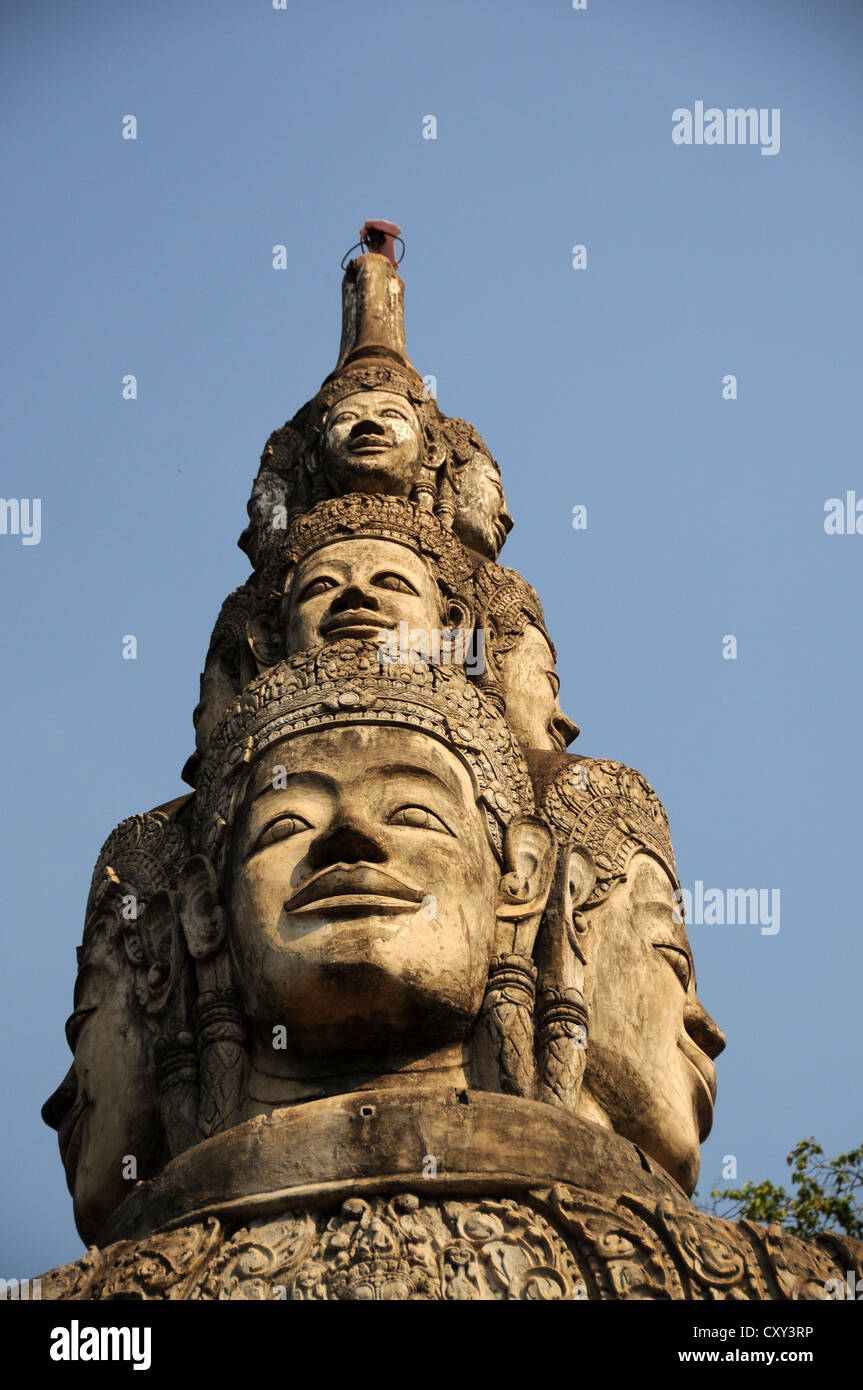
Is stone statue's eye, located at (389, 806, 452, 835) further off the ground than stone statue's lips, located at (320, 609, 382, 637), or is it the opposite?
stone statue's lips, located at (320, 609, 382, 637)

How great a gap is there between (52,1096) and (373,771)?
3415 millimetres

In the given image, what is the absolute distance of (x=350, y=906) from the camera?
11.5 m

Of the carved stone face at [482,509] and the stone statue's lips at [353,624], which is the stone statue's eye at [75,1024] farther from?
the carved stone face at [482,509]

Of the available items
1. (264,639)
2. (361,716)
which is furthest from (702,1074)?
(264,639)

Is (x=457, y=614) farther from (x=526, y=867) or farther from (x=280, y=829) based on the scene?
(x=280, y=829)

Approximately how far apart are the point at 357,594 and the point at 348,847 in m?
3.53

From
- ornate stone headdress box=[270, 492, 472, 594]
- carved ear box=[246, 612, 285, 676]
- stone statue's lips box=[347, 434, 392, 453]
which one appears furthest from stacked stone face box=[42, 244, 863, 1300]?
stone statue's lips box=[347, 434, 392, 453]

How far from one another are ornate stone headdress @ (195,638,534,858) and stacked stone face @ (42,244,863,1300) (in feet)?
0.08

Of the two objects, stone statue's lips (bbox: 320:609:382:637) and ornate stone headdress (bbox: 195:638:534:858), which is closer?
ornate stone headdress (bbox: 195:638:534:858)

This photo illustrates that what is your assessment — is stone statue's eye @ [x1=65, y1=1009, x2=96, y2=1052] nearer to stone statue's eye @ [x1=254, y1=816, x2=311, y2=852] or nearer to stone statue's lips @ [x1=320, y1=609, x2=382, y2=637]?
stone statue's eye @ [x1=254, y1=816, x2=311, y2=852]

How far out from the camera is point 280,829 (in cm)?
1228

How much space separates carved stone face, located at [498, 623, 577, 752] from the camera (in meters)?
15.7

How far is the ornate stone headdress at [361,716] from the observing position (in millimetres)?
12727

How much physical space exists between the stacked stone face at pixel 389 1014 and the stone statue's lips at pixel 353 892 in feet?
0.07
